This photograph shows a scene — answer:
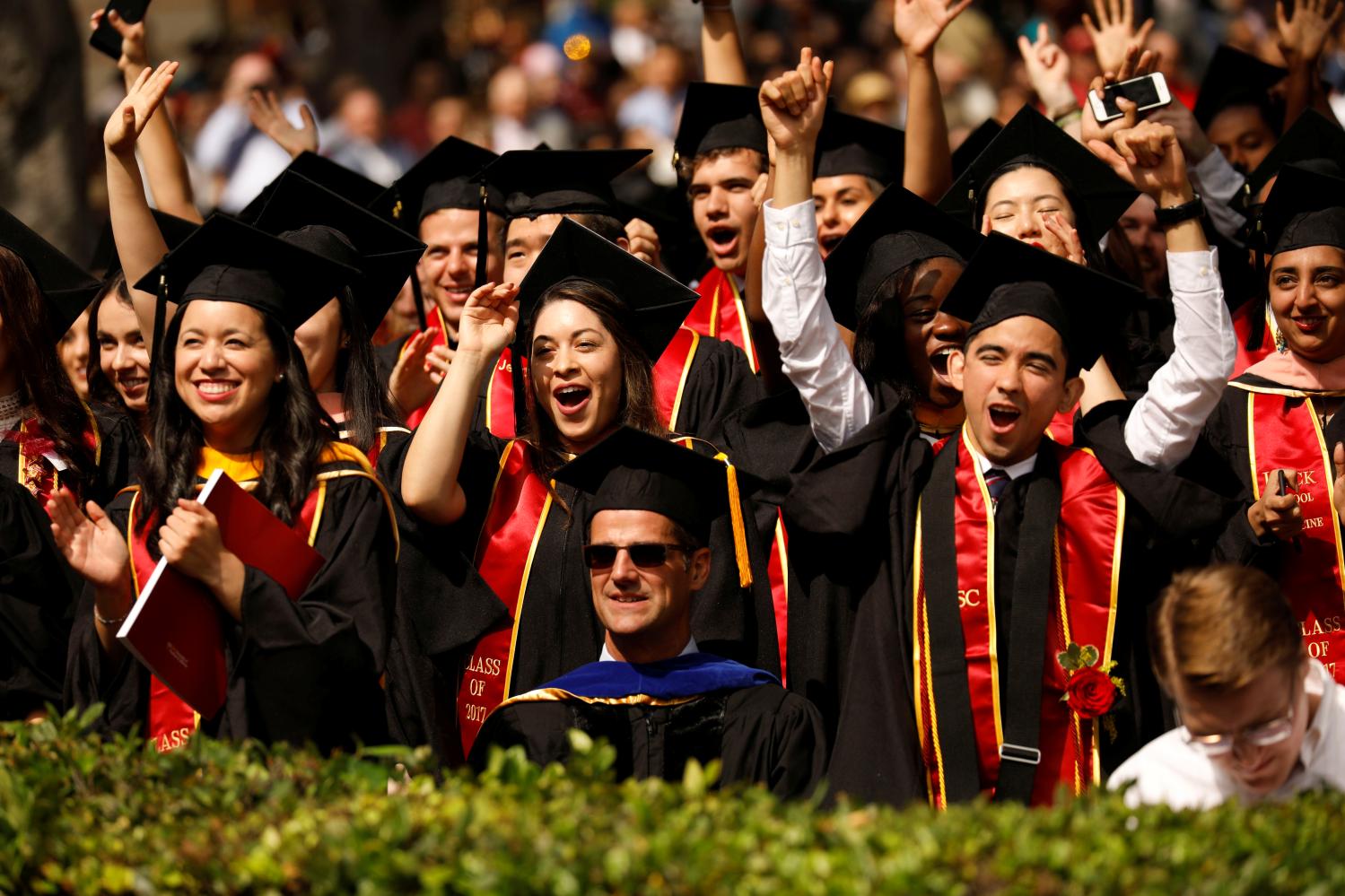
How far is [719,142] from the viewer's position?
7664 millimetres

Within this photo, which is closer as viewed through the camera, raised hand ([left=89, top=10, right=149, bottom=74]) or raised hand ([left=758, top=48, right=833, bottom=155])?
raised hand ([left=758, top=48, right=833, bottom=155])

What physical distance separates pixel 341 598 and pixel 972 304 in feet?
6.48

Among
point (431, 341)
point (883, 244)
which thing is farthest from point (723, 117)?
point (883, 244)

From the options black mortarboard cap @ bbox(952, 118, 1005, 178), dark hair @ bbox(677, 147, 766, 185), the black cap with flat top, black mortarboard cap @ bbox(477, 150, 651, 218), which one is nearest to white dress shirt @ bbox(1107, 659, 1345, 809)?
the black cap with flat top

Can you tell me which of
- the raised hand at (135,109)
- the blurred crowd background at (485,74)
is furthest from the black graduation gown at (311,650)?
the blurred crowd background at (485,74)

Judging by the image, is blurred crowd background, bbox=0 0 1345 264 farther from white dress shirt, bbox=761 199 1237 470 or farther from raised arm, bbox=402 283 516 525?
white dress shirt, bbox=761 199 1237 470

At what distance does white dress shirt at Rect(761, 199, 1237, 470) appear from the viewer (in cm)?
515

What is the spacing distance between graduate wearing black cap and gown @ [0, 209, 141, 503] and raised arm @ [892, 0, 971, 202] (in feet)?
10.3

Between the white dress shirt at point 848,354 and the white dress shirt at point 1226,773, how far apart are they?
3.66ft

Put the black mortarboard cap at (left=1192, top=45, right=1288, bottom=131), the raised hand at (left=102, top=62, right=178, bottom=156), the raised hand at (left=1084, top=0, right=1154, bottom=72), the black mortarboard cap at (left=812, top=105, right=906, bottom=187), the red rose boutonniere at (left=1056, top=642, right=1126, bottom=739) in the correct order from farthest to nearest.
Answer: the black mortarboard cap at (left=1192, top=45, right=1288, bottom=131) < the black mortarboard cap at (left=812, top=105, right=906, bottom=187) < the raised hand at (left=1084, top=0, right=1154, bottom=72) < the raised hand at (left=102, top=62, right=178, bottom=156) < the red rose boutonniere at (left=1056, top=642, right=1126, bottom=739)

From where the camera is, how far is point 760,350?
6.30m

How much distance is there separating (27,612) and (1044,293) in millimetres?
3083

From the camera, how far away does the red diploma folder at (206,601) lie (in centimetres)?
473

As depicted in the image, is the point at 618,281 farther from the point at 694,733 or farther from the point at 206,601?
the point at 206,601
